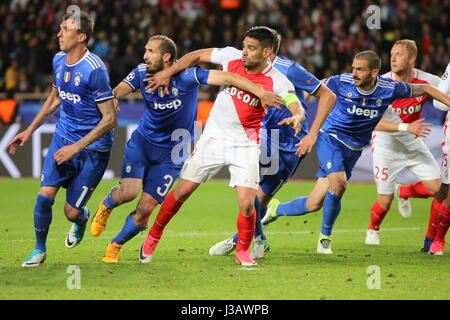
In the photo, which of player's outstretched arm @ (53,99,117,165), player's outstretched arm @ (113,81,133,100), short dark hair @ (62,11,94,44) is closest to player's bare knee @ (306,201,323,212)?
player's outstretched arm @ (113,81,133,100)

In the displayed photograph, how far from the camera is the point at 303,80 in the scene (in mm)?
7945

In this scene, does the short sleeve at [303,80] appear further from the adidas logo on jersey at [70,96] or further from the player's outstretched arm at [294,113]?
the adidas logo on jersey at [70,96]

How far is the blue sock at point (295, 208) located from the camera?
948cm

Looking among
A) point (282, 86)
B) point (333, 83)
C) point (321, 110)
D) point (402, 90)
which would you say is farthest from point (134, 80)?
point (402, 90)

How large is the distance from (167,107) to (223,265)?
1.64 m

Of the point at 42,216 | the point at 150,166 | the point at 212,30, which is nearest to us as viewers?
the point at 42,216

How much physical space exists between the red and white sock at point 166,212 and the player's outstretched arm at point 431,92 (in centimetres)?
292

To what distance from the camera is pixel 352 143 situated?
9.10 meters

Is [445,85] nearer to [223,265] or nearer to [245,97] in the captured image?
[245,97]

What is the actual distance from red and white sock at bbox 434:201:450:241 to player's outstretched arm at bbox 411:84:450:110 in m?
1.24

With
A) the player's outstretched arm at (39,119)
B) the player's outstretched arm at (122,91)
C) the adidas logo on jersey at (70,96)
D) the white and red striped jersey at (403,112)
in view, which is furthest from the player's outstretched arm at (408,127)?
the player's outstretched arm at (39,119)

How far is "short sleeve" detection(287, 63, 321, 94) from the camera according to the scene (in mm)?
7898

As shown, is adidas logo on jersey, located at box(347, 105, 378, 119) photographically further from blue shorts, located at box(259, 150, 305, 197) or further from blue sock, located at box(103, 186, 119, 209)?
blue sock, located at box(103, 186, 119, 209)

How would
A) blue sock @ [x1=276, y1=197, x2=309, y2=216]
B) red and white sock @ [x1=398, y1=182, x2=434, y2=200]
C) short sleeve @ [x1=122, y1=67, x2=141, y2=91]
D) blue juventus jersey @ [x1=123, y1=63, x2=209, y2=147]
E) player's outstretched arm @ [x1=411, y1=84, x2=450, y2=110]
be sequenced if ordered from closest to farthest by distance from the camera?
blue juventus jersey @ [x1=123, y1=63, x2=209, y2=147] → short sleeve @ [x1=122, y1=67, x2=141, y2=91] → player's outstretched arm @ [x1=411, y1=84, x2=450, y2=110] → blue sock @ [x1=276, y1=197, x2=309, y2=216] → red and white sock @ [x1=398, y1=182, x2=434, y2=200]
